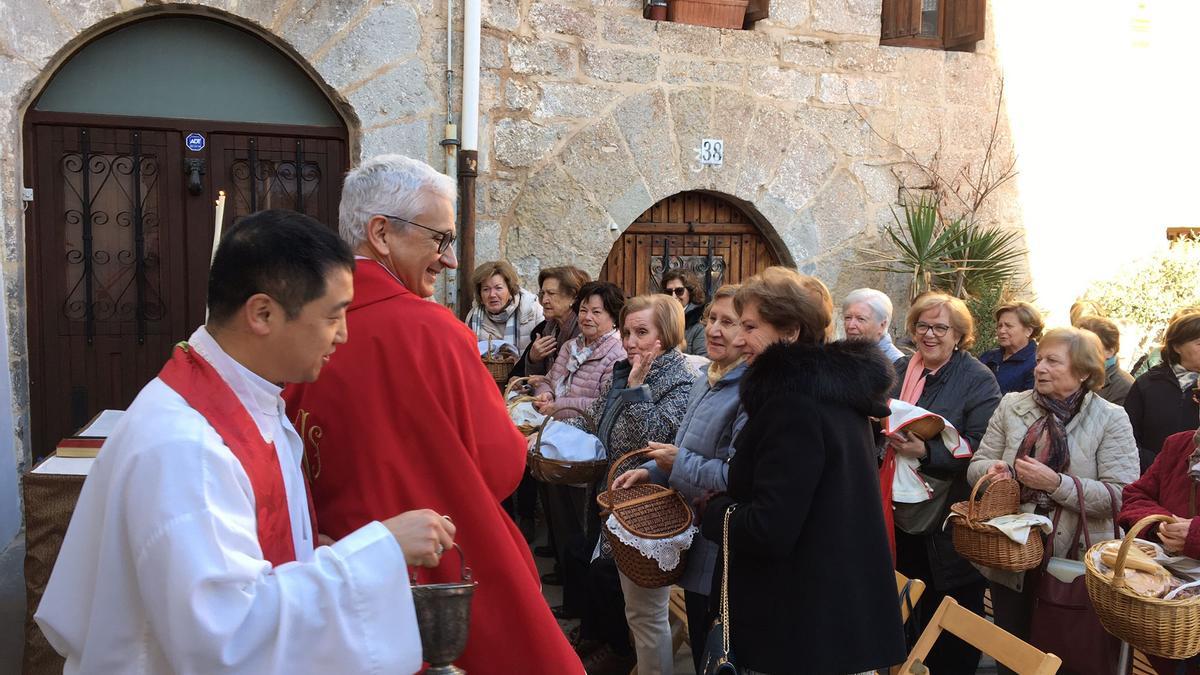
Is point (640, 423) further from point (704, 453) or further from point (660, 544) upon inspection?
point (660, 544)

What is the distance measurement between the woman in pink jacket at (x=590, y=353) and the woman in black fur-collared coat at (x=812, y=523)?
2.46 meters

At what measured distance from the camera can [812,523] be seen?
2.68m

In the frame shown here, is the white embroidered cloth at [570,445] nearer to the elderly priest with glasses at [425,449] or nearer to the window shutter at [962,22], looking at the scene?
the elderly priest with glasses at [425,449]

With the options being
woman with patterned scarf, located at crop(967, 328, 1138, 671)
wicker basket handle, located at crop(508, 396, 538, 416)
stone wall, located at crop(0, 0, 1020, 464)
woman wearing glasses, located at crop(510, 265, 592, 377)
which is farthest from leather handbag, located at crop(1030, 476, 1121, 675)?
stone wall, located at crop(0, 0, 1020, 464)

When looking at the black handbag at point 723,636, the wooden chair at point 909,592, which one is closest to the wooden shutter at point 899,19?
the wooden chair at point 909,592

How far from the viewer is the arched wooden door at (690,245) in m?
7.37

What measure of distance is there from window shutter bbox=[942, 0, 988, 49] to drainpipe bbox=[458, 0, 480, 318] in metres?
3.89

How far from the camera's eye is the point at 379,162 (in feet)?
7.37

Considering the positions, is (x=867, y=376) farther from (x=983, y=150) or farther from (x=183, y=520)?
(x=983, y=150)

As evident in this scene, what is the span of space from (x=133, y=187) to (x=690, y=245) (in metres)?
3.71

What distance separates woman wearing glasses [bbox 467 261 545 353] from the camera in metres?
6.31

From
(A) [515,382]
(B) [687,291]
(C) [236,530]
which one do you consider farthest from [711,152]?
(C) [236,530]

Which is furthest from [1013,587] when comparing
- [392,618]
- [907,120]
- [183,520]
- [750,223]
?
[907,120]

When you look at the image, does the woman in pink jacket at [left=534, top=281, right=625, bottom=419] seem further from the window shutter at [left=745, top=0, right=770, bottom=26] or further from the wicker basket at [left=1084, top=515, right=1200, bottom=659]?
the window shutter at [left=745, top=0, right=770, bottom=26]
